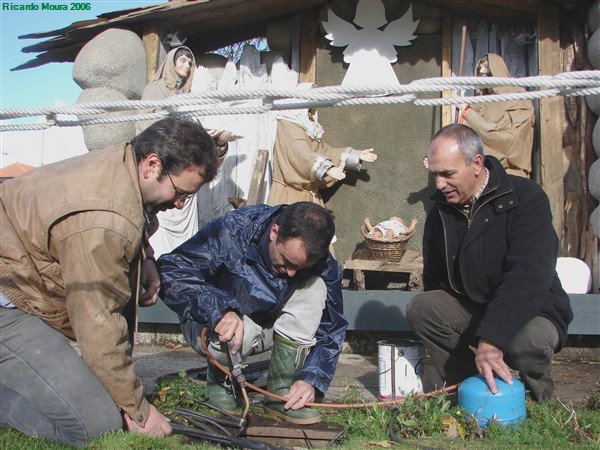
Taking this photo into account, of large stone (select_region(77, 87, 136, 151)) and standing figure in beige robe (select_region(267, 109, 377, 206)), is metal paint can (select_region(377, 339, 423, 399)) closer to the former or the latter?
standing figure in beige robe (select_region(267, 109, 377, 206))

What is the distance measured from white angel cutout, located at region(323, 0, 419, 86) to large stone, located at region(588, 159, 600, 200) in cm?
233

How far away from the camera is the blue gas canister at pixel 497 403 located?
10.3 feet

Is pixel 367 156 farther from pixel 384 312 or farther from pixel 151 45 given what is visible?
pixel 151 45

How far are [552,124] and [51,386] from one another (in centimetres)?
529

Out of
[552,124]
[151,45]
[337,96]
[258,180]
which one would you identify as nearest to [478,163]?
[337,96]

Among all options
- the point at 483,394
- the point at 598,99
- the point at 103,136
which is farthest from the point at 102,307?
the point at 598,99

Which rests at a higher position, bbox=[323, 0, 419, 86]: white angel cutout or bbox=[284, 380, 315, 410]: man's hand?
bbox=[323, 0, 419, 86]: white angel cutout

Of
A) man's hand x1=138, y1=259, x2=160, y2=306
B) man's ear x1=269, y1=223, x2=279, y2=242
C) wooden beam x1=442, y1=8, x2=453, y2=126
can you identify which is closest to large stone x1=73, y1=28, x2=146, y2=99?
wooden beam x1=442, y1=8, x2=453, y2=126

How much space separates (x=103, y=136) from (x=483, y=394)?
456 cm

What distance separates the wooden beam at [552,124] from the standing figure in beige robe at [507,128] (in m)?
0.15

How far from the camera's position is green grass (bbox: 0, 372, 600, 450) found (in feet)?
9.20

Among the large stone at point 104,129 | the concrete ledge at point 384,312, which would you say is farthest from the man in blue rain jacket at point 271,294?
the large stone at point 104,129

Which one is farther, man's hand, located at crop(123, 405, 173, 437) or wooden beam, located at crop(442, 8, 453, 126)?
wooden beam, located at crop(442, 8, 453, 126)

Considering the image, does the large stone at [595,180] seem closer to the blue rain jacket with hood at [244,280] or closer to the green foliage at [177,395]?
the blue rain jacket with hood at [244,280]
